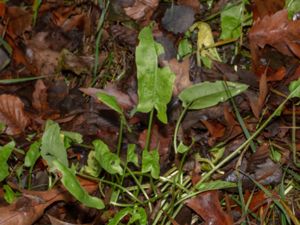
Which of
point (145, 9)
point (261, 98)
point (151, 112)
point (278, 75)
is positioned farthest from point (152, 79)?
point (145, 9)

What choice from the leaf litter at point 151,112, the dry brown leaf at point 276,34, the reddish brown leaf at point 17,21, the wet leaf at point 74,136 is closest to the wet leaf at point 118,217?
the leaf litter at point 151,112

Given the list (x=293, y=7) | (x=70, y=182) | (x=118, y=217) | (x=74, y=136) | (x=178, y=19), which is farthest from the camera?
(x=178, y=19)

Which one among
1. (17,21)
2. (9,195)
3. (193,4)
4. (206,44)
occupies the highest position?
(193,4)

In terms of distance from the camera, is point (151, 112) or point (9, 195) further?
point (9, 195)

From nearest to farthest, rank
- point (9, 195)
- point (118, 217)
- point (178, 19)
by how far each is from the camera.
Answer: point (118, 217) < point (9, 195) < point (178, 19)

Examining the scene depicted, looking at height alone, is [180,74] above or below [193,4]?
below

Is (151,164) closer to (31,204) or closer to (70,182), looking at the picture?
(70,182)

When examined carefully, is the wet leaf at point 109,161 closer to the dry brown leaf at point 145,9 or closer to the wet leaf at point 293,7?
the dry brown leaf at point 145,9

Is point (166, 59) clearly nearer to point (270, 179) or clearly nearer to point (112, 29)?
point (112, 29)

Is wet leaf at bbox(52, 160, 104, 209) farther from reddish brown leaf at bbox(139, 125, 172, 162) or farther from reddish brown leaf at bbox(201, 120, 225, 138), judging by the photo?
reddish brown leaf at bbox(201, 120, 225, 138)
